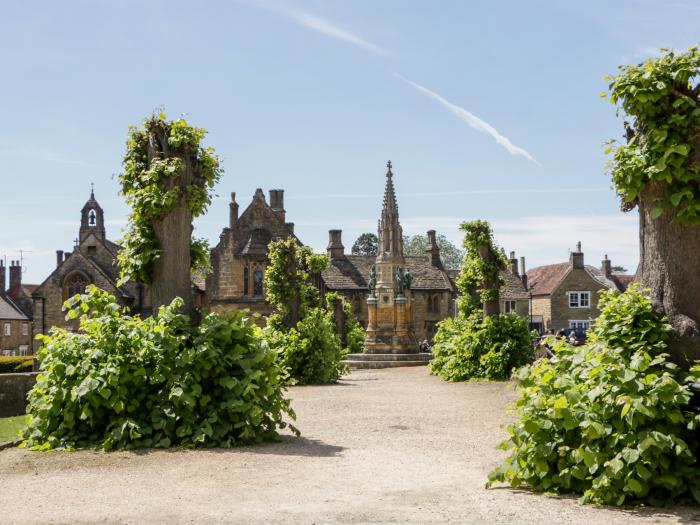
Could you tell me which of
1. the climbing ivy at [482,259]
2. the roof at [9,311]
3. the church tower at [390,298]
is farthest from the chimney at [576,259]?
the roof at [9,311]

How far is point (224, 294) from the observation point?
50656 millimetres

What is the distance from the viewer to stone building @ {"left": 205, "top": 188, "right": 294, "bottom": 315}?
165 ft

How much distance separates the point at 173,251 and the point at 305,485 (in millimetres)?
5109

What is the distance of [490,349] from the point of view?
73.8 ft

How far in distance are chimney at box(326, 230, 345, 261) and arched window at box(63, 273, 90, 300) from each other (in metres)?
19.6

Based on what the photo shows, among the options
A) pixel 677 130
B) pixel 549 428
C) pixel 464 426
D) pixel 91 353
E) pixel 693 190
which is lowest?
pixel 464 426

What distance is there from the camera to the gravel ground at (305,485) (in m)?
6.13

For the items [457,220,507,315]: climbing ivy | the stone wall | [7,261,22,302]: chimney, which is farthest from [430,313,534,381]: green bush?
[7,261,22,302]: chimney

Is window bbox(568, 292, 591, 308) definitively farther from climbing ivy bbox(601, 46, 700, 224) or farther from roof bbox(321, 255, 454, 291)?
climbing ivy bbox(601, 46, 700, 224)

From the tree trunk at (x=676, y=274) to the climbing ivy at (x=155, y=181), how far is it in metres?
6.49

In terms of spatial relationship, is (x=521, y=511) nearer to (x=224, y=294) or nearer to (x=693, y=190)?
(x=693, y=190)

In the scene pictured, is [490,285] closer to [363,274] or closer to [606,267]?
[363,274]

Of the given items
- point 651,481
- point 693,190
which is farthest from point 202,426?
point 693,190

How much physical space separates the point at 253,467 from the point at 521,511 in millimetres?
3233
